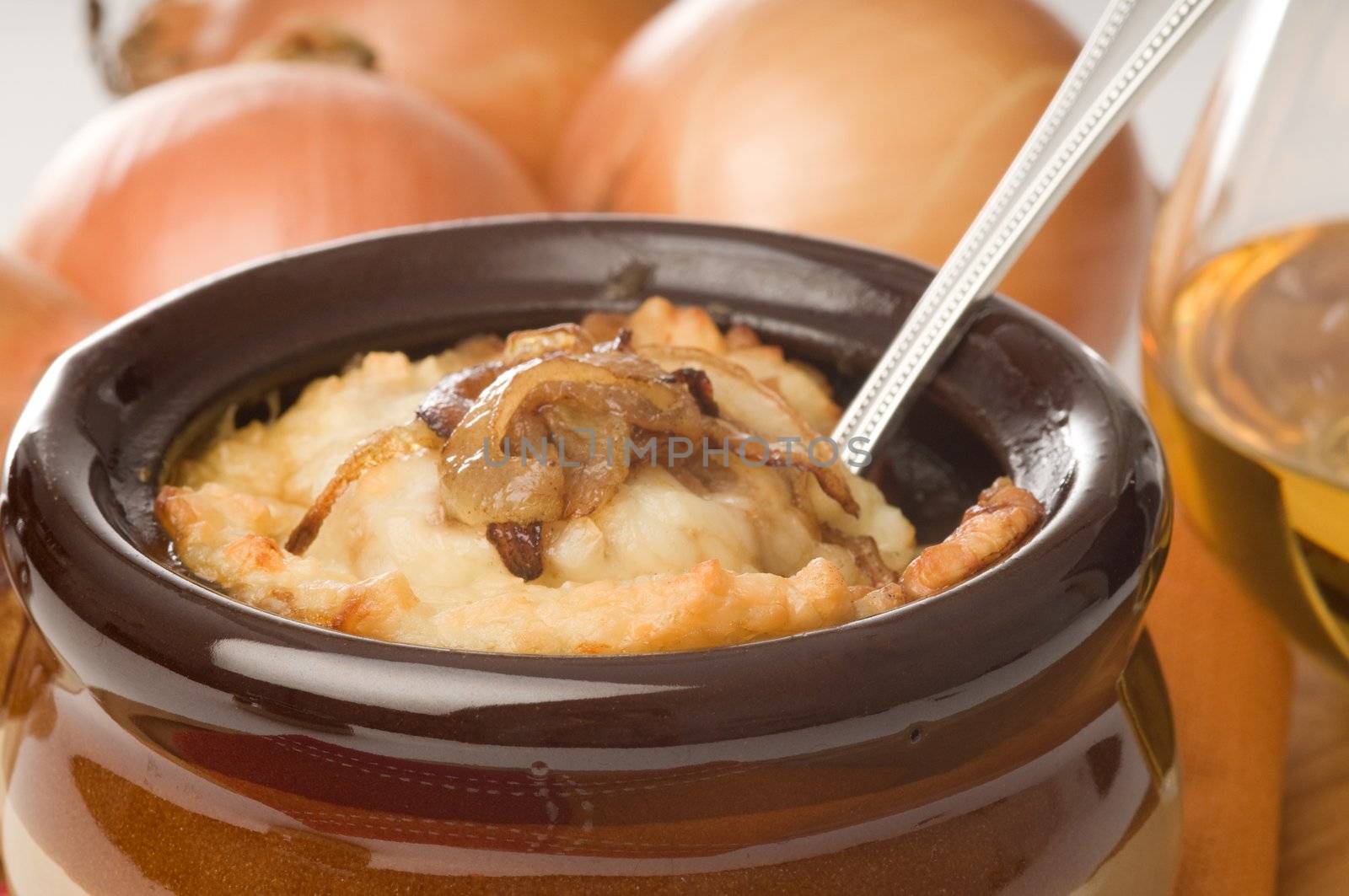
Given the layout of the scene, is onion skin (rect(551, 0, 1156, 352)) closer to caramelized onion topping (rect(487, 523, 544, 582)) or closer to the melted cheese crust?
the melted cheese crust

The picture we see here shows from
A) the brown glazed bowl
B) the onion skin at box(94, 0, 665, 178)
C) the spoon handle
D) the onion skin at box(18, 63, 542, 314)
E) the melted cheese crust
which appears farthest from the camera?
the onion skin at box(94, 0, 665, 178)

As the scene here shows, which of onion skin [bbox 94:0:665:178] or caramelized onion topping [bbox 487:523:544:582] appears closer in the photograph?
caramelized onion topping [bbox 487:523:544:582]

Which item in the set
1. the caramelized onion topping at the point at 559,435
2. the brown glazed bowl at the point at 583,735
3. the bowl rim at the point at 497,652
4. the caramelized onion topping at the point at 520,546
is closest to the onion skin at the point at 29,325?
the bowl rim at the point at 497,652

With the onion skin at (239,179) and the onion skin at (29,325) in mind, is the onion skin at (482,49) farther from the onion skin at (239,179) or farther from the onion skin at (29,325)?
the onion skin at (29,325)

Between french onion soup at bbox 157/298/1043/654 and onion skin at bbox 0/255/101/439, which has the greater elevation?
french onion soup at bbox 157/298/1043/654

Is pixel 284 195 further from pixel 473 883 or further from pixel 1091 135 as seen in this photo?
pixel 473 883

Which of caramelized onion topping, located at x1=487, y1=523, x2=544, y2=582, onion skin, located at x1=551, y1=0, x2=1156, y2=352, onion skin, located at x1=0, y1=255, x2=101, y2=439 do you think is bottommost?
onion skin, located at x1=0, y1=255, x2=101, y2=439

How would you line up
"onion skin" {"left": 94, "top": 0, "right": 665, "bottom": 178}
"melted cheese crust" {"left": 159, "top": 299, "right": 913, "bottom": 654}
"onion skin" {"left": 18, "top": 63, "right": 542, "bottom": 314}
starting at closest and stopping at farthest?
"melted cheese crust" {"left": 159, "top": 299, "right": 913, "bottom": 654} < "onion skin" {"left": 18, "top": 63, "right": 542, "bottom": 314} < "onion skin" {"left": 94, "top": 0, "right": 665, "bottom": 178}

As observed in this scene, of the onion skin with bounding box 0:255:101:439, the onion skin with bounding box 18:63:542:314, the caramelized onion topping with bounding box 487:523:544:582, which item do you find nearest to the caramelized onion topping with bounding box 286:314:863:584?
the caramelized onion topping with bounding box 487:523:544:582
